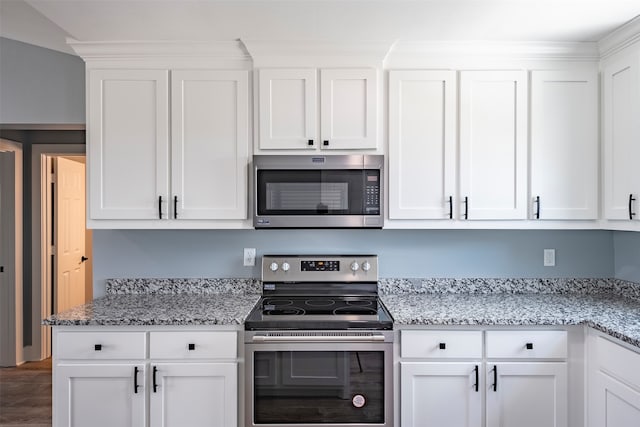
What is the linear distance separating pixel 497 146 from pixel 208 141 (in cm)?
164

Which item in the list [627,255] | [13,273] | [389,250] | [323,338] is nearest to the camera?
[323,338]

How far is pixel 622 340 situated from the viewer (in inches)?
69.7

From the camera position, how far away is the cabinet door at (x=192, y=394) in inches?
80.0

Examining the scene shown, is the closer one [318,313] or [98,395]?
[98,395]

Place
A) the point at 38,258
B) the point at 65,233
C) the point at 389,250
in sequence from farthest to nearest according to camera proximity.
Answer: the point at 65,233 → the point at 38,258 → the point at 389,250

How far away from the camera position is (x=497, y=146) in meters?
2.38

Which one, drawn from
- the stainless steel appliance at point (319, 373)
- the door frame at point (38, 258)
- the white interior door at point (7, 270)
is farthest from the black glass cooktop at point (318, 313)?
the white interior door at point (7, 270)

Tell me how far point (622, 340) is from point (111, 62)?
2897 mm

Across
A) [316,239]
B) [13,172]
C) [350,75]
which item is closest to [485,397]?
[316,239]

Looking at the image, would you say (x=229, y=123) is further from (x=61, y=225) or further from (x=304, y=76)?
(x=61, y=225)

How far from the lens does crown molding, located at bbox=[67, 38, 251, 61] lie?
2.35 metres

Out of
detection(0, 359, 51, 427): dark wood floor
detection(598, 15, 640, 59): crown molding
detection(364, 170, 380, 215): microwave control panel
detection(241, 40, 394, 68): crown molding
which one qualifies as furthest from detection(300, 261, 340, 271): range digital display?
detection(0, 359, 51, 427): dark wood floor

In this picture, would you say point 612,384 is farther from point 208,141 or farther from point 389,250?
point 208,141

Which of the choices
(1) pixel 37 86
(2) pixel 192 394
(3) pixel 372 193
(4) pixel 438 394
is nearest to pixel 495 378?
(4) pixel 438 394
